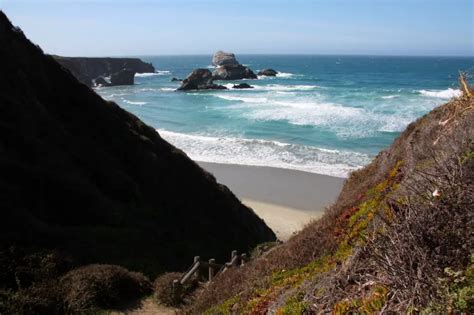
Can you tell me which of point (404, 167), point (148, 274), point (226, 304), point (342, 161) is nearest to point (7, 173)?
point (148, 274)

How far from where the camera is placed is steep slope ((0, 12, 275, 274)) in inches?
527

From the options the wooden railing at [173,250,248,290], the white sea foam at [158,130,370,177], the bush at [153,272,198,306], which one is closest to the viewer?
the bush at [153,272,198,306]

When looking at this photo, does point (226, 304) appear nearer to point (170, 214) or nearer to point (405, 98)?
point (170, 214)

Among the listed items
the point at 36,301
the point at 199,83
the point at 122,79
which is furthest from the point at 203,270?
the point at 122,79

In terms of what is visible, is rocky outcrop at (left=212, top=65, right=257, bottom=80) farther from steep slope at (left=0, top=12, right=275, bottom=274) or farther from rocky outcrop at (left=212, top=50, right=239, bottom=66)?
steep slope at (left=0, top=12, right=275, bottom=274)

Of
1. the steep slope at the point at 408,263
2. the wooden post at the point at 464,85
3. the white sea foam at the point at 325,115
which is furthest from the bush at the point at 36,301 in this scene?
the white sea foam at the point at 325,115

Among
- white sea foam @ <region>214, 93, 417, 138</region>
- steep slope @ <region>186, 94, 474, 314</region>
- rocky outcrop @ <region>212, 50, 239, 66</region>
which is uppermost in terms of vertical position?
rocky outcrop @ <region>212, 50, 239, 66</region>

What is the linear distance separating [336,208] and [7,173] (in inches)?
408

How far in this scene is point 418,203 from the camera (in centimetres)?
509

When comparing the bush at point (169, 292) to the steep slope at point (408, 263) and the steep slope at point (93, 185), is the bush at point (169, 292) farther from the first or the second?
the steep slope at point (408, 263)

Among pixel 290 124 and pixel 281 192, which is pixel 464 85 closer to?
pixel 281 192

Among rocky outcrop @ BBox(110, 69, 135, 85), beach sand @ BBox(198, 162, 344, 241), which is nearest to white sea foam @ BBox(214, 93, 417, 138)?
beach sand @ BBox(198, 162, 344, 241)

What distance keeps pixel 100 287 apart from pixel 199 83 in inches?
3540

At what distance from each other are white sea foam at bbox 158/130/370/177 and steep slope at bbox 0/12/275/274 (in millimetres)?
11518
